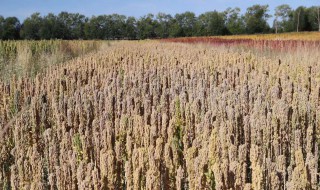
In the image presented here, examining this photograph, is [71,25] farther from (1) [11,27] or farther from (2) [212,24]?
(2) [212,24]

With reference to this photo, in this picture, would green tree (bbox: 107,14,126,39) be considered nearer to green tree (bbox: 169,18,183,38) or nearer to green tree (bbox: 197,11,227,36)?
green tree (bbox: 169,18,183,38)

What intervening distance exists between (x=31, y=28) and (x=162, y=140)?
68.5 m

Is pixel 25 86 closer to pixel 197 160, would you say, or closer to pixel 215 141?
pixel 215 141

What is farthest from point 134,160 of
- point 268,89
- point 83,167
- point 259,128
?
point 268,89

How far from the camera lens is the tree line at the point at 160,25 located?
63491 millimetres

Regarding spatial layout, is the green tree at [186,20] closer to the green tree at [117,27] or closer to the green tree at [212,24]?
the green tree at [212,24]

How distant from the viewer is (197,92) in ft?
15.2

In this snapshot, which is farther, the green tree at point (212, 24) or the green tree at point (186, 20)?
the green tree at point (186, 20)

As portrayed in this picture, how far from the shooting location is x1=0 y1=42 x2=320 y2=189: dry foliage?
6.97 ft

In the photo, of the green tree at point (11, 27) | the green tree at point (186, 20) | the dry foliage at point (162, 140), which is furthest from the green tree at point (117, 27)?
the dry foliage at point (162, 140)

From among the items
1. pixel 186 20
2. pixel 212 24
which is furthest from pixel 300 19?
pixel 186 20

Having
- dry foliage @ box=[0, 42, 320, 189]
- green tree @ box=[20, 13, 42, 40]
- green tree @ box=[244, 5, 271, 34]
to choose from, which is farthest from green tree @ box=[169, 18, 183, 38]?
dry foliage @ box=[0, 42, 320, 189]

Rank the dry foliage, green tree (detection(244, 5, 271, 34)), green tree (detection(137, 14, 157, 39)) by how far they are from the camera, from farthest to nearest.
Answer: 1. green tree (detection(137, 14, 157, 39))
2. green tree (detection(244, 5, 271, 34))
3. the dry foliage

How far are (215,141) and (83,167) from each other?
3.11 ft
